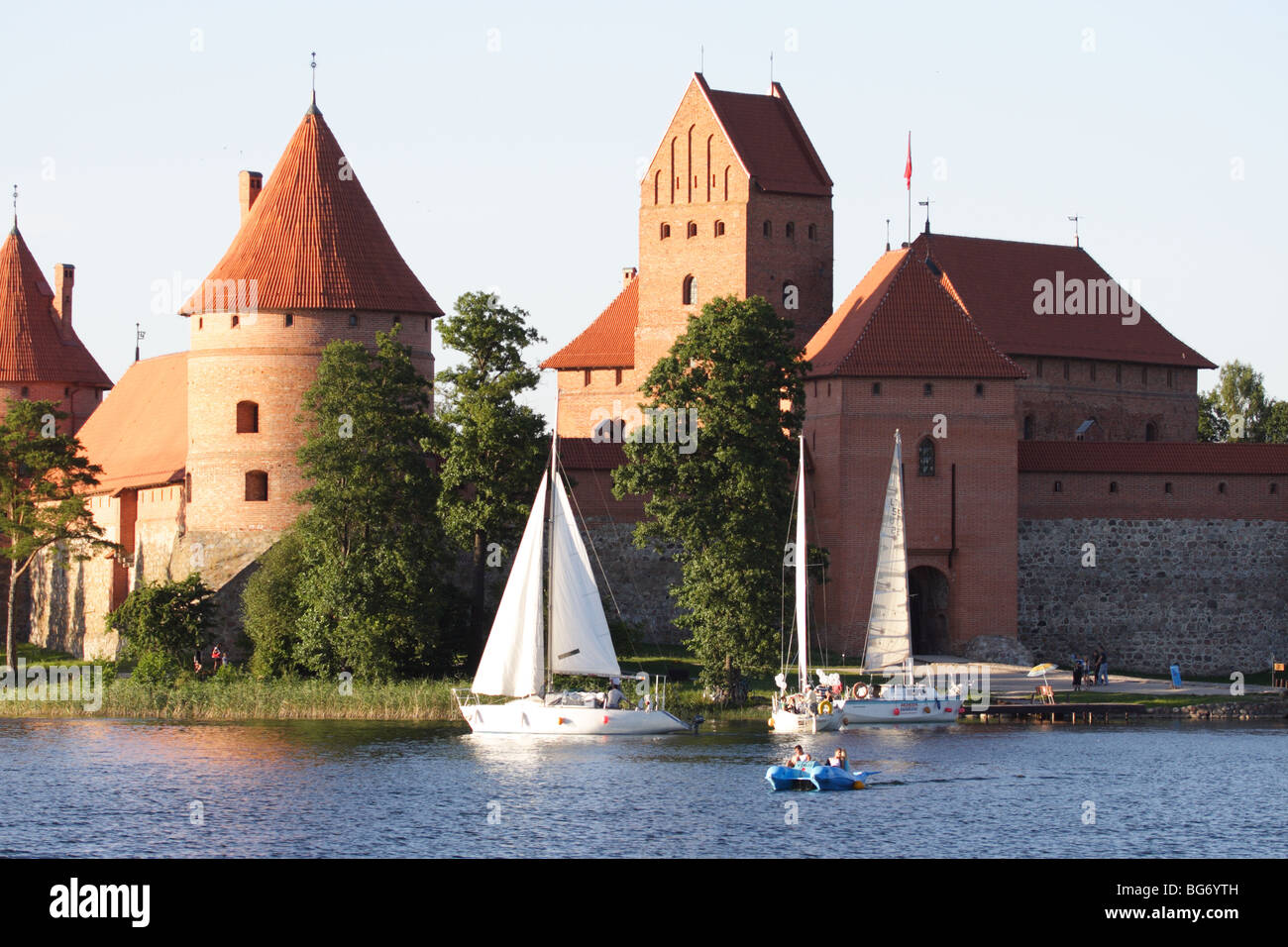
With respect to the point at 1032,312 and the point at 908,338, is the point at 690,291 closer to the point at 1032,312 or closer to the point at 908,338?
the point at 908,338

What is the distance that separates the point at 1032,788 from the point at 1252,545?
2249cm

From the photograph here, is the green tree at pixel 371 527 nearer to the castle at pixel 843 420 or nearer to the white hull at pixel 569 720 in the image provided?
the castle at pixel 843 420

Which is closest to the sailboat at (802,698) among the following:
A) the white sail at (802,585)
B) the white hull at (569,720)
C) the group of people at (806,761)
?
the white sail at (802,585)

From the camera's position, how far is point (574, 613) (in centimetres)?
Result: 4053

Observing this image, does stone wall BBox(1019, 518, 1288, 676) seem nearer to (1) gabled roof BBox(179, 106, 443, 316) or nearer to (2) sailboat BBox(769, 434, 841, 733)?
(2) sailboat BBox(769, 434, 841, 733)

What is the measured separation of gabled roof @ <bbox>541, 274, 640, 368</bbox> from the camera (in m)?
59.0

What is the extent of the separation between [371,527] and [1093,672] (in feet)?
57.8

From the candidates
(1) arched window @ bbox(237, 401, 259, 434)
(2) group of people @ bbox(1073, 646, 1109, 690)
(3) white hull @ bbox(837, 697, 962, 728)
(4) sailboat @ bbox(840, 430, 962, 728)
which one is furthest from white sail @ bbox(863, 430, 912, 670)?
(1) arched window @ bbox(237, 401, 259, 434)

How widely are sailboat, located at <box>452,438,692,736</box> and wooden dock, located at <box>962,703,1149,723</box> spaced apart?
744 centimetres

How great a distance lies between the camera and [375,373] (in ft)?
151

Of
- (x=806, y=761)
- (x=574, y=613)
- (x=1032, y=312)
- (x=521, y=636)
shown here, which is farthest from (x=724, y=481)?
(x=1032, y=312)
